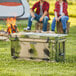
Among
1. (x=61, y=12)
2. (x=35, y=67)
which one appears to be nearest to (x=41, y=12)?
(x=61, y=12)

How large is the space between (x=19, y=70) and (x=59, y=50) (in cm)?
103

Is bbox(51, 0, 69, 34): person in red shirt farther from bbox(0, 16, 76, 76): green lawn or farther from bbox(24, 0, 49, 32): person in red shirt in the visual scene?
bbox(0, 16, 76, 76): green lawn

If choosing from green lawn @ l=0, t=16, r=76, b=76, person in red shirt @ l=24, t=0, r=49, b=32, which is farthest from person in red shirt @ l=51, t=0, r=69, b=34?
green lawn @ l=0, t=16, r=76, b=76

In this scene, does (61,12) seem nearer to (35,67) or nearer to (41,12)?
(41,12)

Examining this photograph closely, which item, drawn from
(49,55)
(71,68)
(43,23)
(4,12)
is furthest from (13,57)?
(4,12)

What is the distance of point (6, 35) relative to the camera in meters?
8.26

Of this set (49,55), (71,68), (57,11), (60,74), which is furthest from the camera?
(57,11)

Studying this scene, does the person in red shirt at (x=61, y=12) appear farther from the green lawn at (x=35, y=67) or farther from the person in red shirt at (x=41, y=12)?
the green lawn at (x=35, y=67)

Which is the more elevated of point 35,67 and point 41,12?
point 41,12

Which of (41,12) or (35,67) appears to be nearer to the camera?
(35,67)

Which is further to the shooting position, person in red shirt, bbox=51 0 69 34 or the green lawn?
person in red shirt, bbox=51 0 69 34

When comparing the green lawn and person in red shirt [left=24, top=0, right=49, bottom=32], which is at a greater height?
person in red shirt [left=24, top=0, right=49, bottom=32]

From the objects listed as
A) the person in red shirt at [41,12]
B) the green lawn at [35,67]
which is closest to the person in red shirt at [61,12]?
the person in red shirt at [41,12]

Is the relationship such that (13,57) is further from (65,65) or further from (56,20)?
(56,20)
